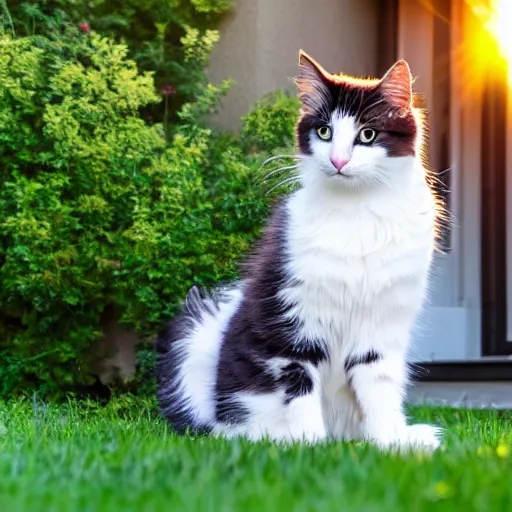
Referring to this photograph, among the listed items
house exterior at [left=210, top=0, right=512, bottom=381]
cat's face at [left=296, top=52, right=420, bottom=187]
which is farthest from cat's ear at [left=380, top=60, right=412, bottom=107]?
house exterior at [left=210, top=0, right=512, bottom=381]

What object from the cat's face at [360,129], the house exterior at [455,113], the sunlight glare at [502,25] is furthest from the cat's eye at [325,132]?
the sunlight glare at [502,25]

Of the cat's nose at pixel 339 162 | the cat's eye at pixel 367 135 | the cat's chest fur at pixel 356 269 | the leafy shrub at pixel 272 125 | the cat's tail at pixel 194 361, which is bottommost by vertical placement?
the cat's tail at pixel 194 361

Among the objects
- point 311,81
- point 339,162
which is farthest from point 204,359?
point 311,81

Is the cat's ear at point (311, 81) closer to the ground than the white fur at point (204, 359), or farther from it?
farther from it

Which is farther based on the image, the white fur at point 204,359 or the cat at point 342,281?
the white fur at point 204,359

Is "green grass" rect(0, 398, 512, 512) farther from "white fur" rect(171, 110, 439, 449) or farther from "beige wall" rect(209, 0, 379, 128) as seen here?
"beige wall" rect(209, 0, 379, 128)

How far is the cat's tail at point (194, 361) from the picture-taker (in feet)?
11.2

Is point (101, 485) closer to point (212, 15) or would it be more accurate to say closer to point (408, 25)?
point (212, 15)

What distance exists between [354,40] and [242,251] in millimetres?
2340

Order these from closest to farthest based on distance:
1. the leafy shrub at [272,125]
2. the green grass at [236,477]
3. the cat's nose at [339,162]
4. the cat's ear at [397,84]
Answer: the green grass at [236,477] < the cat's nose at [339,162] < the cat's ear at [397,84] < the leafy shrub at [272,125]

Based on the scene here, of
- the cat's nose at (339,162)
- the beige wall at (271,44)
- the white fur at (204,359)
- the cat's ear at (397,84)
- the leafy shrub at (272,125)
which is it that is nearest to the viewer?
the cat's nose at (339,162)

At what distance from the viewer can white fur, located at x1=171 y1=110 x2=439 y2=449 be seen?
9.59 feet

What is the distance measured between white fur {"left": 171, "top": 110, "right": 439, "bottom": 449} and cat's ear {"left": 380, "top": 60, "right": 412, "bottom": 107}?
18cm

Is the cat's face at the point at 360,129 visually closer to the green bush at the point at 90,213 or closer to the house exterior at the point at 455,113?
the green bush at the point at 90,213
